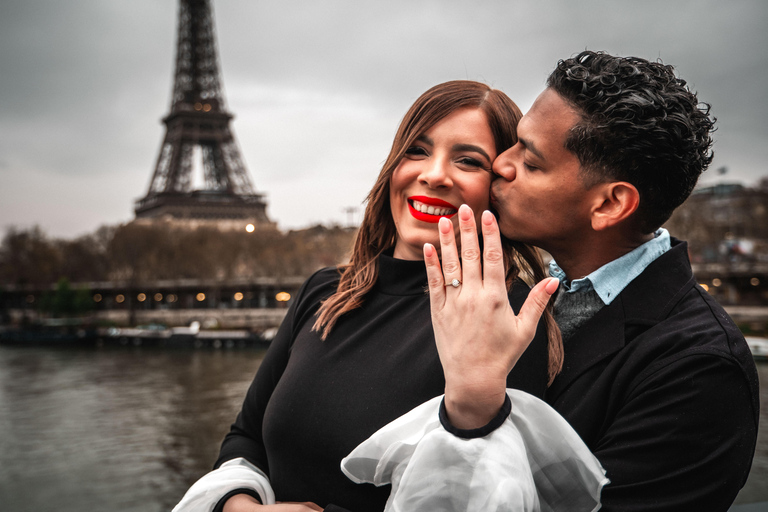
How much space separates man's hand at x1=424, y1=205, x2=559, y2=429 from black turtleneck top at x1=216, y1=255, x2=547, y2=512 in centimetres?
28

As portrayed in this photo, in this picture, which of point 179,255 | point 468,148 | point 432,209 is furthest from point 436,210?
point 179,255

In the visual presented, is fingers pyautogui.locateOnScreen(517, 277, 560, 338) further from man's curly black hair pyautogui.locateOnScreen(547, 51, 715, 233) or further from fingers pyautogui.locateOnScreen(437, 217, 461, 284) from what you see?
man's curly black hair pyautogui.locateOnScreen(547, 51, 715, 233)

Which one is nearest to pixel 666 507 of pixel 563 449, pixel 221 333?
pixel 563 449

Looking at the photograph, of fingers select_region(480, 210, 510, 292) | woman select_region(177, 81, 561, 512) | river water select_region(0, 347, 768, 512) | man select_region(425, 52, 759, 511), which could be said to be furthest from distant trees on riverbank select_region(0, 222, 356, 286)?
fingers select_region(480, 210, 510, 292)

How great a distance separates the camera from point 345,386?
1629 millimetres

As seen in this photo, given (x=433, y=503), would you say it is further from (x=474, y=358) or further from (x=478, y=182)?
(x=478, y=182)

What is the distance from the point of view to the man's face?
5.26 ft

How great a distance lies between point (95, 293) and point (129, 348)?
44.3 feet

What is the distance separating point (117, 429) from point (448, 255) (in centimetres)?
1715

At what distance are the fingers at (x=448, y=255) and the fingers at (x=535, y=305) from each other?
0.15 meters

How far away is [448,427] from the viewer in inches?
47.0

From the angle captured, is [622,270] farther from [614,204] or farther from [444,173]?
[444,173]

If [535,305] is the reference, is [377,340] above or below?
below

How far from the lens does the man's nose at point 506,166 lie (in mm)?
1689
